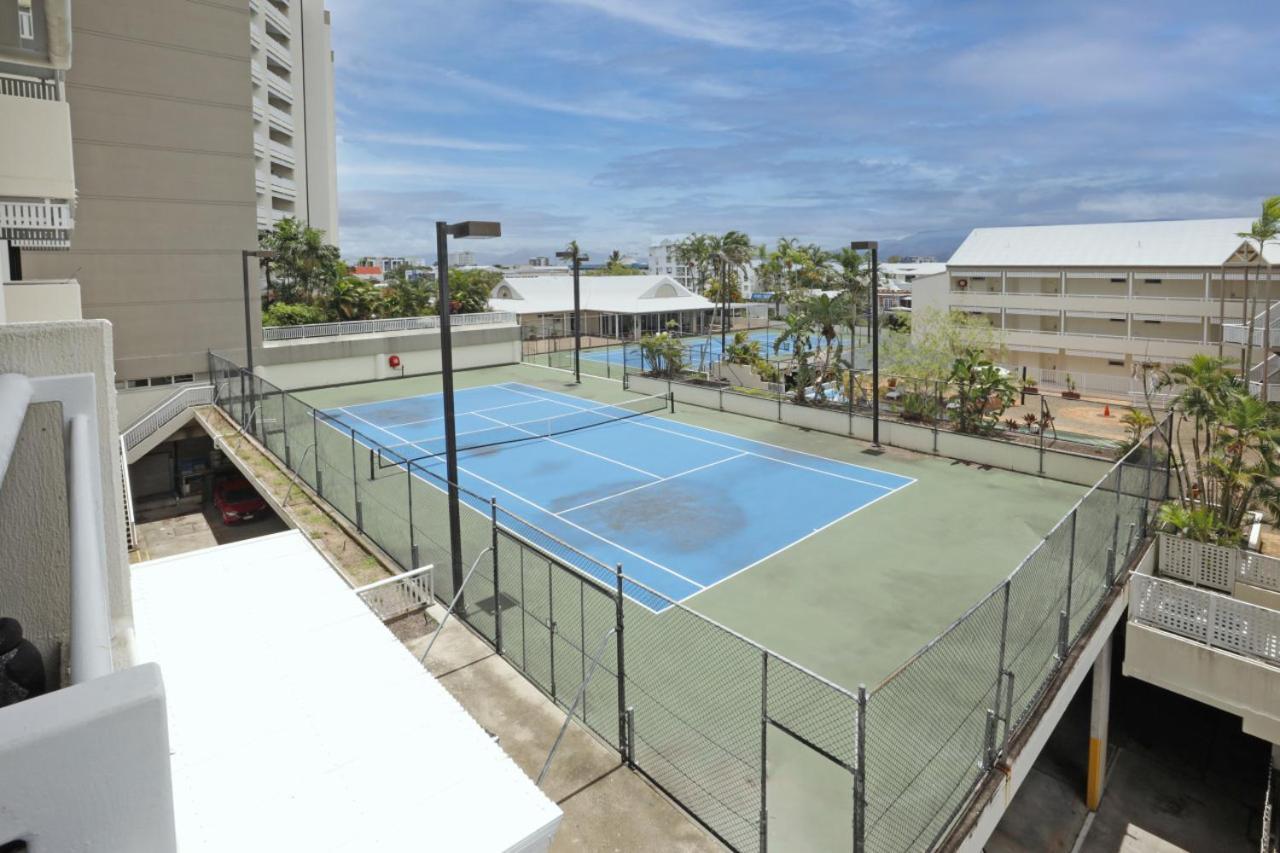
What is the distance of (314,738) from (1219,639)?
52.8ft

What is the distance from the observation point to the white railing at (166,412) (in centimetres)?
3070

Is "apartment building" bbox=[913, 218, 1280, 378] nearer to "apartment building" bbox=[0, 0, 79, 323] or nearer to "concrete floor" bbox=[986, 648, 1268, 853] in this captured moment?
"concrete floor" bbox=[986, 648, 1268, 853]

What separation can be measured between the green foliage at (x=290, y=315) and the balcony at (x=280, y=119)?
2765 cm

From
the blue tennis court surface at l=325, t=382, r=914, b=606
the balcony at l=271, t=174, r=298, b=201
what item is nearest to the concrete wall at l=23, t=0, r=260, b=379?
the blue tennis court surface at l=325, t=382, r=914, b=606

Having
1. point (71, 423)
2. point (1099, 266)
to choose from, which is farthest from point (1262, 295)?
point (71, 423)

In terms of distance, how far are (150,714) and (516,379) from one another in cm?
4303

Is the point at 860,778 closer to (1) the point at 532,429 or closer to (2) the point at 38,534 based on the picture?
(2) the point at 38,534

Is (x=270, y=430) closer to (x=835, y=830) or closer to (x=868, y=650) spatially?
(x=868, y=650)

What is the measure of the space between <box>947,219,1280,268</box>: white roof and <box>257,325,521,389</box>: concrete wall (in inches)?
1379

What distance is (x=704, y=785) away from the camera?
9625mm

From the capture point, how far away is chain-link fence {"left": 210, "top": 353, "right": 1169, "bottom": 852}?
30.5 ft

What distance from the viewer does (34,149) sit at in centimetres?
822

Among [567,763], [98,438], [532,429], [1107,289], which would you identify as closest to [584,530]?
[567,763]

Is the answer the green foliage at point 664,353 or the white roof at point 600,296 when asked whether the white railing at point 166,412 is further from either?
the white roof at point 600,296
